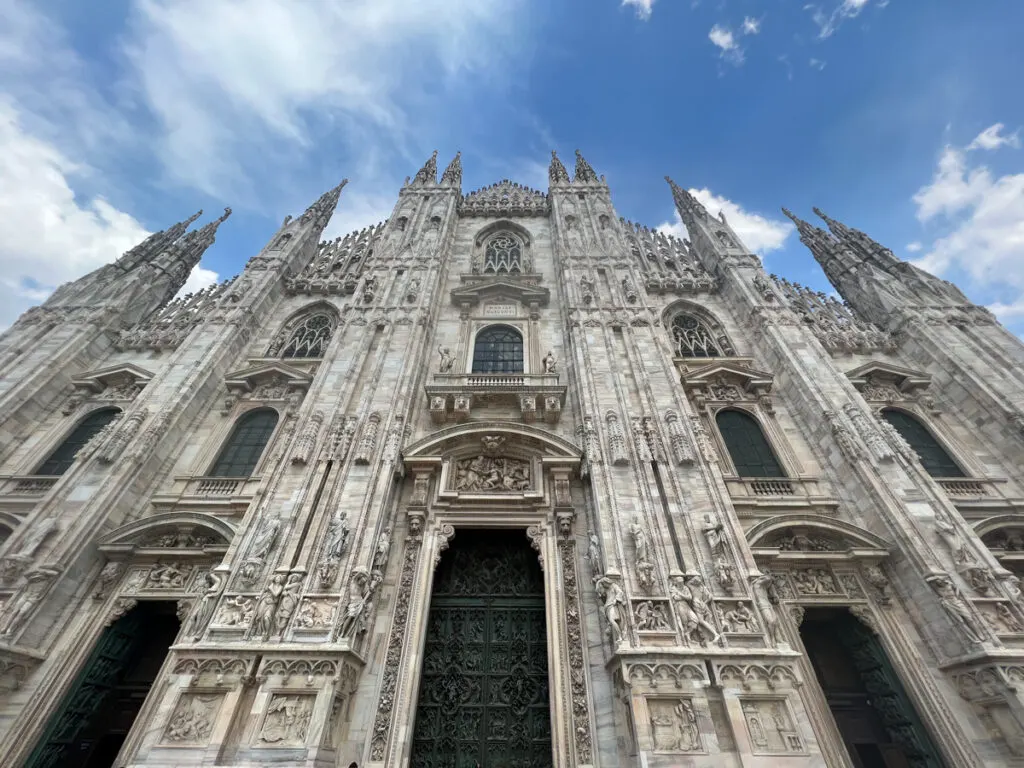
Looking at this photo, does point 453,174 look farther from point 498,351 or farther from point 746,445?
point 746,445

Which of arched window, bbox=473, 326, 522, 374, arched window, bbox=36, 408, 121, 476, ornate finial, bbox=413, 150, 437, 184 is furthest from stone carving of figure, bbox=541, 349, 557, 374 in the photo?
ornate finial, bbox=413, 150, 437, 184

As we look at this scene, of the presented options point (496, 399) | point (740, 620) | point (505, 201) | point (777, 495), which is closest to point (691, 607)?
point (740, 620)

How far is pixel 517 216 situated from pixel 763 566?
18244 mm

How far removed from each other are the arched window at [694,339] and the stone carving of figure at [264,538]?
1330 cm

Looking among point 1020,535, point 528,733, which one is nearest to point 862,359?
point 1020,535

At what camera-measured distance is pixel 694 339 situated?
1655 centimetres

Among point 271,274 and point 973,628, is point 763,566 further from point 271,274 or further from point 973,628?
point 271,274

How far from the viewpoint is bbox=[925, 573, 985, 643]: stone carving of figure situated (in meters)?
7.98

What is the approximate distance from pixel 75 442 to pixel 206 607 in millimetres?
8784

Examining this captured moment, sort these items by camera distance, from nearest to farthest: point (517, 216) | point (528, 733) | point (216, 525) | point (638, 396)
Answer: point (528, 733), point (216, 525), point (638, 396), point (517, 216)

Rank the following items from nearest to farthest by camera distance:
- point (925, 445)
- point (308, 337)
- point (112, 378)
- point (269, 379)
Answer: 1. point (925, 445)
2. point (112, 378)
3. point (269, 379)
4. point (308, 337)

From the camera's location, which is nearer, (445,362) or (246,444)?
(246,444)

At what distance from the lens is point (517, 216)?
22.2m

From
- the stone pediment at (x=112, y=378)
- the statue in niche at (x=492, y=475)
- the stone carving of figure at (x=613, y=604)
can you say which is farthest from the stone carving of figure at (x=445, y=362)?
the stone pediment at (x=112, y=378)
